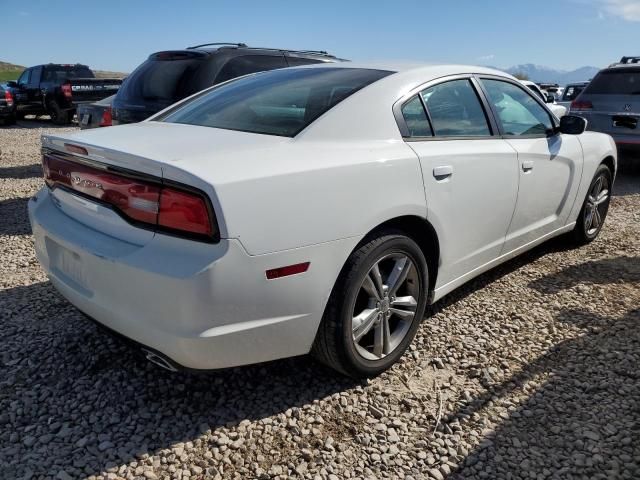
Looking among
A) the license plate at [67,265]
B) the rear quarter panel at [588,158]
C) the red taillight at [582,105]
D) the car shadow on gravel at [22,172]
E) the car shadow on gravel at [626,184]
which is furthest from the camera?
the car shadow on gravel at [22,172]

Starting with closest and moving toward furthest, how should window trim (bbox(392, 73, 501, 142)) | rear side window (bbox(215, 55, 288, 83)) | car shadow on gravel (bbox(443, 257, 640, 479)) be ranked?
car shadow on gravel (bbox(443, 257, 640, 479))
window trim (bbox(392, 73, 501, 142))
rear side window (bbox(215, 55, 288, 83))

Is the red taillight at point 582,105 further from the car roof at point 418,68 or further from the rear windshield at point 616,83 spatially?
the car roof at point 418,68

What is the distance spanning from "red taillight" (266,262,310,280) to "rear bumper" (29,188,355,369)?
0.06 ft

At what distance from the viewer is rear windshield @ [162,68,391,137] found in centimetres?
261

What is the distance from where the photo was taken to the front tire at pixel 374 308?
237cm

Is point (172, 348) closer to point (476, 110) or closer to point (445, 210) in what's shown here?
point (445, 210)

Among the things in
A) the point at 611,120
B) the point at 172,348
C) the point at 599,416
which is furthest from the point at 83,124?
the point at 611,120

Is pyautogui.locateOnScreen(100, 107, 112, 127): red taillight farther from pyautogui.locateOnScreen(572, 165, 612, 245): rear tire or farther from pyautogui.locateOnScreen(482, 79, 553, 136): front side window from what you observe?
pyautogui.locateOnScreen(572, 165, 612, 245): rear tire

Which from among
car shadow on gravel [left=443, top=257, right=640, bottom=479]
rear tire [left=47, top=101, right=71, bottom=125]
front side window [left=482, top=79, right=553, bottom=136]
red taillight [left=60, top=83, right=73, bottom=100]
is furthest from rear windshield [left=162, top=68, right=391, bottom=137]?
rear tire [left=47, top=101, right=71, bottom=125]

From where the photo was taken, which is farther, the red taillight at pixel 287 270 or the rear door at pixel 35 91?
the rear door at pixel 35 91

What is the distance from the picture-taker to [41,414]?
240 centimetres

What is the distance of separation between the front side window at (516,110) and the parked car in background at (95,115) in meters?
4.11

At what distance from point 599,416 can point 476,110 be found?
1.83m

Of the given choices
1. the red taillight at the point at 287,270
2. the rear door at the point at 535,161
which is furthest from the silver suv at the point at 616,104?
the red taillight at the point at 287,270
